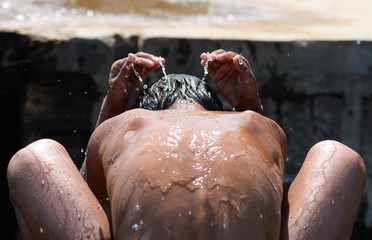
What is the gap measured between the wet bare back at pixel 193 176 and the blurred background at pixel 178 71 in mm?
A: 1902

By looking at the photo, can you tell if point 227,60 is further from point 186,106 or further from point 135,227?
point 135,227

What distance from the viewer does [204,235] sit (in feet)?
5.66

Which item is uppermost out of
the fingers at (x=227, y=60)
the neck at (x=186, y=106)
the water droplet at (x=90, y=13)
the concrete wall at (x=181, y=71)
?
the fingers at (x=227, y=60)

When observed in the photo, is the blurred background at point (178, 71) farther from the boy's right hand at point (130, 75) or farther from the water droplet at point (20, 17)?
the boy's right hand at point (130, 75)

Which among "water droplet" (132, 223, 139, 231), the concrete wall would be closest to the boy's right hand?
"water droplet" (132, 223, 139, 231)

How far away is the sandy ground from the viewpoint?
13.1ft

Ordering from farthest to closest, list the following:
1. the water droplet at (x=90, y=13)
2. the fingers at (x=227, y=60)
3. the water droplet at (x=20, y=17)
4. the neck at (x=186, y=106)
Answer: the water droplet at (x=90, y=13) → the water droplet at (x=20, y=17) → the fingers at (x=227, y=60) → the neck at (x=186, y=106)

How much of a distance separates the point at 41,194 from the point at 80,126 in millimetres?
2057

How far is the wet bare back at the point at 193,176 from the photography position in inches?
69.0

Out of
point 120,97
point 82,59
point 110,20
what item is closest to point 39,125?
point 82,59

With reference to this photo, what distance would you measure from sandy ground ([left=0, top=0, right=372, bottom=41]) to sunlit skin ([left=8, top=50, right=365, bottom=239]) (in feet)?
6.12

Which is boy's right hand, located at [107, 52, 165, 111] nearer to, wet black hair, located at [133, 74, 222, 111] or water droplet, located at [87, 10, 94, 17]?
wet black hair, located at [133, 74, 222, 111]

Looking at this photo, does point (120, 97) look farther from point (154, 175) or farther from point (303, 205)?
point (303, 205)

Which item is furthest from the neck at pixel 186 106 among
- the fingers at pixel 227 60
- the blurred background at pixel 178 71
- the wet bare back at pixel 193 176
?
the blurred background at pixel 178 71
